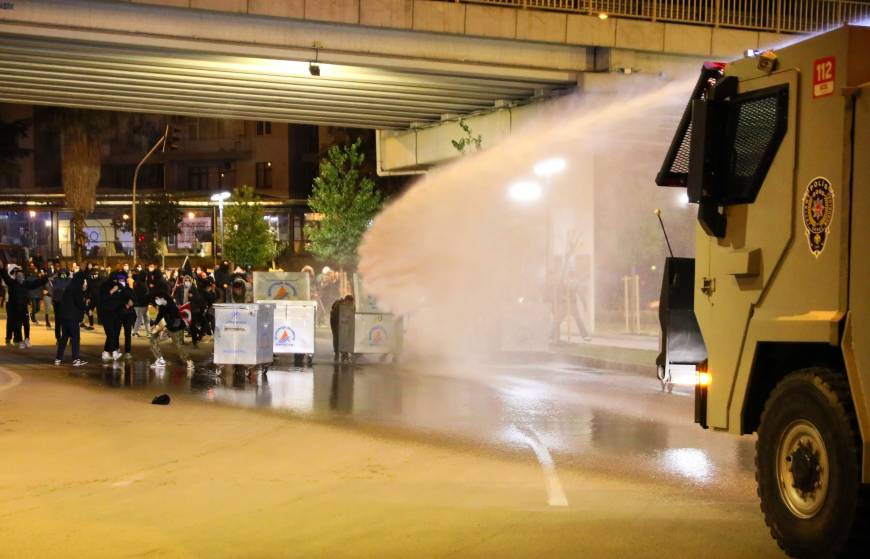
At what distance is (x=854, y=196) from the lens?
544cm

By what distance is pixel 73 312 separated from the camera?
18469 mm

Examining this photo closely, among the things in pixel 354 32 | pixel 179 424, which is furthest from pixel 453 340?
pixel 179 424

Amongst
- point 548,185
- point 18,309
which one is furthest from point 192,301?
point 548,185

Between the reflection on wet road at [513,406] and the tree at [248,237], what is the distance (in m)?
35.7

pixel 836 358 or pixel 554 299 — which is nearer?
pixel 836 358

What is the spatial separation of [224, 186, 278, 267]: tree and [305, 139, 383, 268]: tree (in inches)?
591

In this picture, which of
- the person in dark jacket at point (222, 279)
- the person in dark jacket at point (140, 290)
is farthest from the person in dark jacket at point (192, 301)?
the person in dark jacket at point (140, 290)

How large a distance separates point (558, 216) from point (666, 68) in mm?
4635

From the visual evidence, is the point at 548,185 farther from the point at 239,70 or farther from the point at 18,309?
the point at 18,309

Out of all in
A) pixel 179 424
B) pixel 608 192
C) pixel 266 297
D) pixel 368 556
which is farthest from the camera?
pixel 608 192

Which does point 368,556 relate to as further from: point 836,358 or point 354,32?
point 354,32

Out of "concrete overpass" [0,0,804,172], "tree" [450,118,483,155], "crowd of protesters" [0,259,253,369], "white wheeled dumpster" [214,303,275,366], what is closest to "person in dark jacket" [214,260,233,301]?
"crowd of protesters" [0,259,253,369]

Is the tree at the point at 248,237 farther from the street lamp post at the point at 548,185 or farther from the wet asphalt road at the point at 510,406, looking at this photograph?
the wet asphalt road at the point at 510,406

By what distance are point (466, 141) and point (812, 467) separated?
23.7 meters
